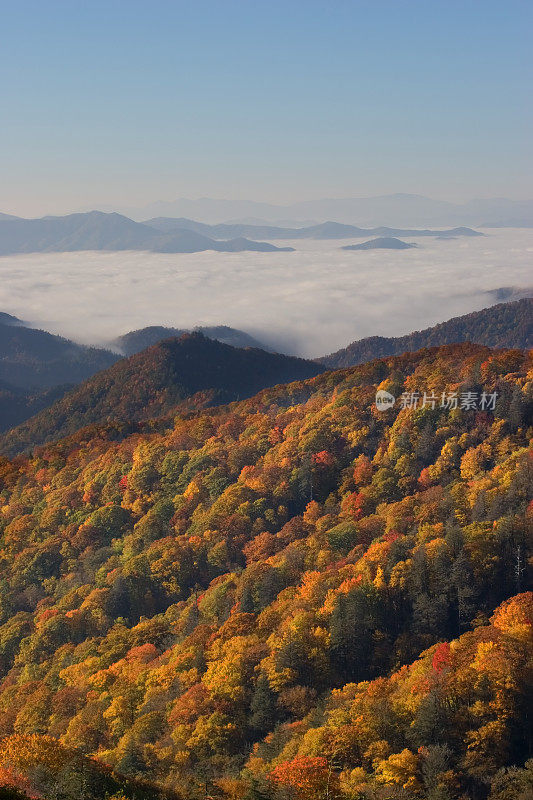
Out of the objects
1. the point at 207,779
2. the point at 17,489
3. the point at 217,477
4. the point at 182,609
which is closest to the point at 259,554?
the point at 182,609

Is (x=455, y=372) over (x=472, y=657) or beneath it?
over

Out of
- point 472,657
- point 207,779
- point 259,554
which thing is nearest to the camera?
point 207,779

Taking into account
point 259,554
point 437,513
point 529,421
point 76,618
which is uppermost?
point 529,421

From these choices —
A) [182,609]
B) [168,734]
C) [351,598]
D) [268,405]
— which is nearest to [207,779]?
[168,734]

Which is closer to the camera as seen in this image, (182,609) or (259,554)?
(182,609)

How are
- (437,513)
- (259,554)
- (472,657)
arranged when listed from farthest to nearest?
(259,554) < (437,513) < (472,657)

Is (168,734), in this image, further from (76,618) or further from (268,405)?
(268,405)

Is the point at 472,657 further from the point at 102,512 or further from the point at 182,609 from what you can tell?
the point at 102,512
